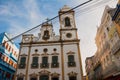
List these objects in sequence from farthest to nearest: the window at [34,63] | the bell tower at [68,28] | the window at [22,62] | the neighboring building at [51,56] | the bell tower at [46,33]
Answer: the bell tower at [46,33] → the bell tower at [68,28] → the window at [22,62] → the window at [34,63] → the neighboring building at [51,56]

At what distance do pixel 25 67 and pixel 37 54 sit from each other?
3324mm

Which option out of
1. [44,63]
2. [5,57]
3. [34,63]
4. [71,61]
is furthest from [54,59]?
[5,57]

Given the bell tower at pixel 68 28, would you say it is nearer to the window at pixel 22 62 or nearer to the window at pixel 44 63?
the window at pixel 44 63

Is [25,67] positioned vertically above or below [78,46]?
below

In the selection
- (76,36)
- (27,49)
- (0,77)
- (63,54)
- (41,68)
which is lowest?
(0,77)

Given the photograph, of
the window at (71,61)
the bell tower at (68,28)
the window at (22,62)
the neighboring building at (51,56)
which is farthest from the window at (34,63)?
the bell tower at (68,28)

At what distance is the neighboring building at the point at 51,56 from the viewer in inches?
799

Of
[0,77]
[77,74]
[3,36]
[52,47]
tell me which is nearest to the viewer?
[77,74]

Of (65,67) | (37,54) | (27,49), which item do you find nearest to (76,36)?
(65,67)

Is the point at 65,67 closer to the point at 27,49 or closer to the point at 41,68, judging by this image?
the point at 41,68

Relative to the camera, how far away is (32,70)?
68.4 feet

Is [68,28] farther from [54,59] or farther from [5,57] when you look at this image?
[5,57]

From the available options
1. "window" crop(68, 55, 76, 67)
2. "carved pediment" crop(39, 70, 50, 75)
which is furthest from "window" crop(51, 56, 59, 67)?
"window" crop(68, 55, 76, 67)

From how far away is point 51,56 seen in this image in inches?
867
